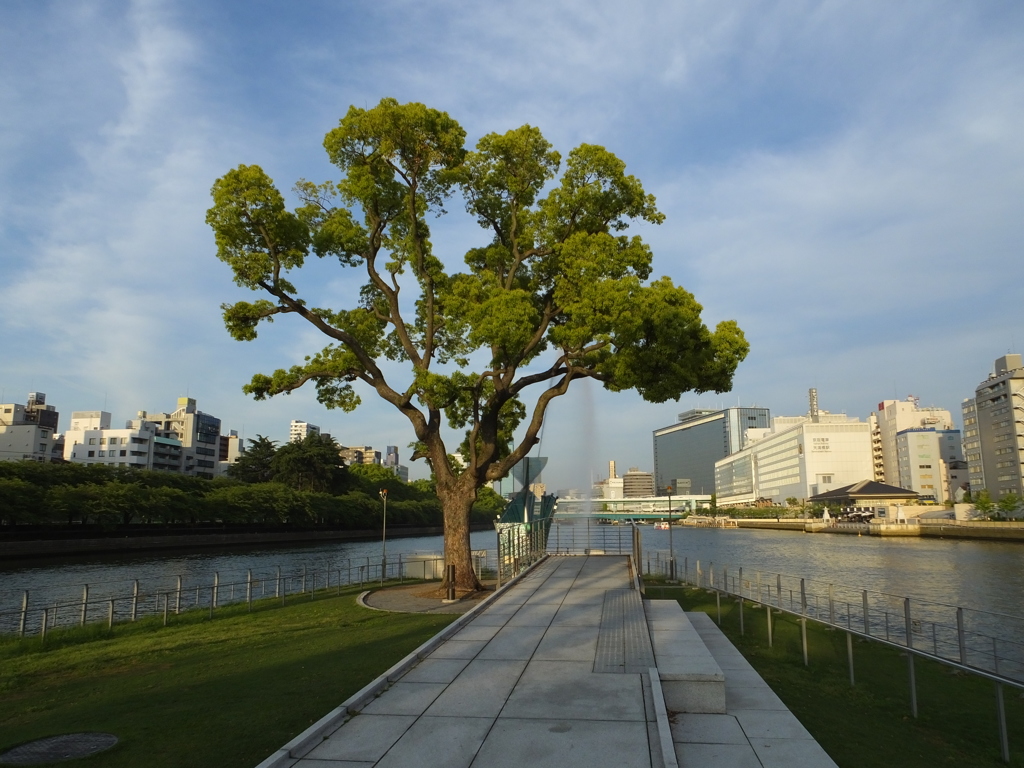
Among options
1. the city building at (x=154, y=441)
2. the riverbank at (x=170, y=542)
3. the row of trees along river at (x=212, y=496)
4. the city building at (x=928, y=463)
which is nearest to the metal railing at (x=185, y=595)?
the row of trees along river at (x=212, y=496)

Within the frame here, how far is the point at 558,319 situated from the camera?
21391 millimetres

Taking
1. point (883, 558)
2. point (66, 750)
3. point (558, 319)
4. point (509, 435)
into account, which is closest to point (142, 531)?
point (509, 435)

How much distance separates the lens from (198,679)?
34.6 feet

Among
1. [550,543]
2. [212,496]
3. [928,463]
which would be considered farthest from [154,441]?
[928,463]

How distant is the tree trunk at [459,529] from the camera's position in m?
20.5

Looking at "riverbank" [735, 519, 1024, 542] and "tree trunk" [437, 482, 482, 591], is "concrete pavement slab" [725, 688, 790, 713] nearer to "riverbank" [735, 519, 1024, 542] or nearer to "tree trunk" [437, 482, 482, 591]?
"tree trunk" [437, 482, 482, 591]

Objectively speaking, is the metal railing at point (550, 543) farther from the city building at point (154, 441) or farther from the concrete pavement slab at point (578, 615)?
the city building at point (154, 441)

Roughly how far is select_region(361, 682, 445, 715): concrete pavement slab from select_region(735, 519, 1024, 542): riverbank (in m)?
88.2

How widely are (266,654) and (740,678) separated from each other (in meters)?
8.24

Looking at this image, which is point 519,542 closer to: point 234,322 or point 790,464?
point 234,322

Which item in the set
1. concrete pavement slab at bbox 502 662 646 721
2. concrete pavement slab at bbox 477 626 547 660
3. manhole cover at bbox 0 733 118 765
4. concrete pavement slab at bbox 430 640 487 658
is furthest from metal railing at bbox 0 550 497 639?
concrete pavement slab at bbox 502 662 646 721

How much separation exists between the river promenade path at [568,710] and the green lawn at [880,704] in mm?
994

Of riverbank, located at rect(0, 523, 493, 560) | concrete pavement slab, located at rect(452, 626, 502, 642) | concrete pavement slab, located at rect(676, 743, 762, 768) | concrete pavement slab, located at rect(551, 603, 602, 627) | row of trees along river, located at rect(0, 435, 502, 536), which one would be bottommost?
riverbank, located at rect(0, 523, 493, 560)

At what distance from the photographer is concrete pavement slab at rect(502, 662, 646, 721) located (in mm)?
7379
